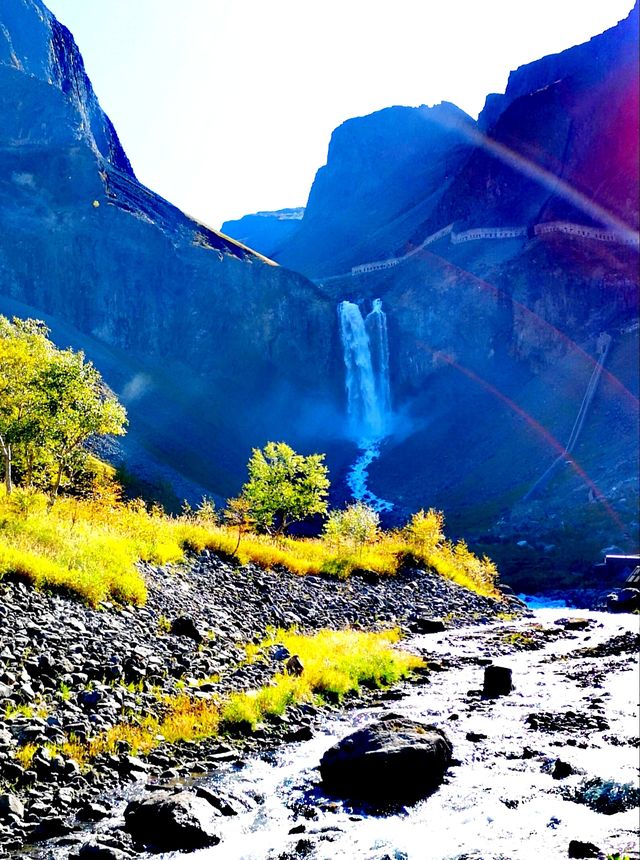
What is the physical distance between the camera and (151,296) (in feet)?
378

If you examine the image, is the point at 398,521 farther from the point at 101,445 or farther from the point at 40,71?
the point at 40,71

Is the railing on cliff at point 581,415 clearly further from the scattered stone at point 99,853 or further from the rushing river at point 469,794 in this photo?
the scattered stone at point 99,853

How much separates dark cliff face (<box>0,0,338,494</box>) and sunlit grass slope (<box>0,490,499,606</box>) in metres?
63.5

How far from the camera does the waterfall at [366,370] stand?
11431 cm

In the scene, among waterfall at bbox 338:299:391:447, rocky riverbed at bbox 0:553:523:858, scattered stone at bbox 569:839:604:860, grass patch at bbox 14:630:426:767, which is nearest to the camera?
scattered stone at bbox 569:839:604:860

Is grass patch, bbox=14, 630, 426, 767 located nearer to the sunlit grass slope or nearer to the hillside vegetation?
the sunlit grass slope

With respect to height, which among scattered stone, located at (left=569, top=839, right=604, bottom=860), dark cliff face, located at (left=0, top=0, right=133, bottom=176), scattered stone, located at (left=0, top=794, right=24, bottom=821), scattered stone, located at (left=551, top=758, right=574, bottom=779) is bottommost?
scattered stone, located at (left=0, top=794, right=24, bottom=821)

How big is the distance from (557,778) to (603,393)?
280 ft

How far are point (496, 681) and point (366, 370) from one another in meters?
103

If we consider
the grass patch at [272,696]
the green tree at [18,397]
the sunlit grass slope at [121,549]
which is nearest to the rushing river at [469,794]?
the grass patch at [272,696]

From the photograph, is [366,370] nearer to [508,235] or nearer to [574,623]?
[508,235]

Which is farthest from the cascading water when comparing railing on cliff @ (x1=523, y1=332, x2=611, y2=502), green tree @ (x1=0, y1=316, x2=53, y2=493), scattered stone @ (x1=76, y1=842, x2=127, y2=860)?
scattered stone @ (x1=76, y1=842, x2=127, y2=860)

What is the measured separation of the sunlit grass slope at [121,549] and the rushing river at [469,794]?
7.21 m

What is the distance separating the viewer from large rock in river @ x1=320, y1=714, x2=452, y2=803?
33.1ft
